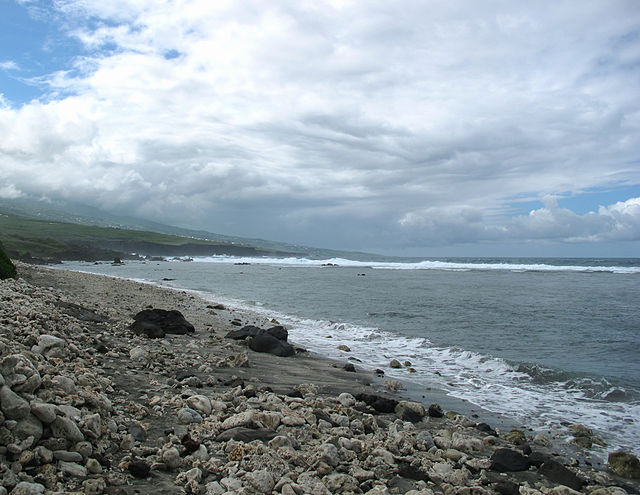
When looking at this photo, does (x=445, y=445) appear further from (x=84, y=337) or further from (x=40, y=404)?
(x=84, y=337)

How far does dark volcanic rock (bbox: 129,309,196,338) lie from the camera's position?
13.0 m

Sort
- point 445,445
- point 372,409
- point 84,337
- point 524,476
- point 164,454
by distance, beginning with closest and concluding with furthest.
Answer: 1. point 164,454
2. point 524,476
3. point 445,445
4. point 372,409
5. point 84,337

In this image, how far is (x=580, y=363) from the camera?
44.2ft

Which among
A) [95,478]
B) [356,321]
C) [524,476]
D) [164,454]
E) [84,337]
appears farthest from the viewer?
[356,321]

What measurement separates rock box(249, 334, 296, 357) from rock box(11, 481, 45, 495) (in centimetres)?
939

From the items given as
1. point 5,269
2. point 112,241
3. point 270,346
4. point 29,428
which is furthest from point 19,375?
point 112,241

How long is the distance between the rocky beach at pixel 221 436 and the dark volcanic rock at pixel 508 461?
0.02 metres

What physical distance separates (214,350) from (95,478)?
840cm

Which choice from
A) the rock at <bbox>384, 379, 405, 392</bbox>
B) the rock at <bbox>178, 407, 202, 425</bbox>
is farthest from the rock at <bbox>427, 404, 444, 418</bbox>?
the rock at <bbox>178, 407, 202, 425</bbox>

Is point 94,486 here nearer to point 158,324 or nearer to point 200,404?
point 200,404

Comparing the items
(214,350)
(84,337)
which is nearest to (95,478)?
(84,337)

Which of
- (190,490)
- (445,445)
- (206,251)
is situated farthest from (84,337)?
(206,251)

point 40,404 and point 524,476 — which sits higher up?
point 40,404

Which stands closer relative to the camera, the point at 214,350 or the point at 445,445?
the point at 445,445
